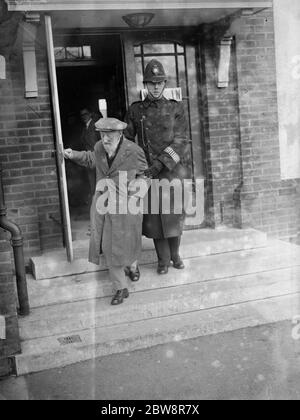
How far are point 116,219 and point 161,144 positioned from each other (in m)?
1.01

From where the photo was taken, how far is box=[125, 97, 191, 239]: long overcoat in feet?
18.4

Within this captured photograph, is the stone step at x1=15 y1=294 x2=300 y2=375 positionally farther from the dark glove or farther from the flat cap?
the flat cap

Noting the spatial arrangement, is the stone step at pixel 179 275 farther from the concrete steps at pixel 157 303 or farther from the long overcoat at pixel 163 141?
the long overcoat at pixel 163 141

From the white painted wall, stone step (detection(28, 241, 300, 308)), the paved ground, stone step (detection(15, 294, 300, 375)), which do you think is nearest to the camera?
the paved ground

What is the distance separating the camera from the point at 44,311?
516 centimetres

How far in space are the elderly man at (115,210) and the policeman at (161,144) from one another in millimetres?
398

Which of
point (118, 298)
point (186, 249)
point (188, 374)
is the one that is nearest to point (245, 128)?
point (186, 249)

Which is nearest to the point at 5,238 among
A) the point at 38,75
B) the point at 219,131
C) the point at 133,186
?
the point at 133,186

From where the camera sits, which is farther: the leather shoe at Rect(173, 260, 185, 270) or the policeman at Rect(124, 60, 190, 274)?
the leather shoe at Rect(173, 260, 185, 270)

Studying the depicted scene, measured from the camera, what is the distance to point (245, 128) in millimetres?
6938

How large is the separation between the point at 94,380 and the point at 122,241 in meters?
1.37

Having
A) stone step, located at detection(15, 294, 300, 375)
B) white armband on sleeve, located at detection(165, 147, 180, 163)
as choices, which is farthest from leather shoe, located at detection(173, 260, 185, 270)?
white armband on sleeve, located at detection(165, 147, 180, 163)

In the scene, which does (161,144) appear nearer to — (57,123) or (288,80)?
(57,123)

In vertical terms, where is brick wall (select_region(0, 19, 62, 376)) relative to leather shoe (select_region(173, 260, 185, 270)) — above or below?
above
